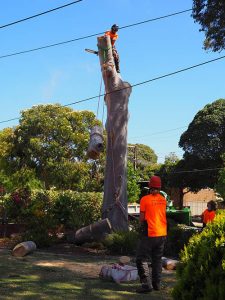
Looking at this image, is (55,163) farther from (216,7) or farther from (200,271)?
(200,271)

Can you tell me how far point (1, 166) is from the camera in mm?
35469

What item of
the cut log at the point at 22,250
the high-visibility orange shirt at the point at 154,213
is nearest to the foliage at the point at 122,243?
the cut log at the point at 22,250

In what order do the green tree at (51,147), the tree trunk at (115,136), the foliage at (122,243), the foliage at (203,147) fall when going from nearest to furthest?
the foliage at (122,243), the tree trunk at (115,136), the green tree at (51,147), the foliage at (203,147)

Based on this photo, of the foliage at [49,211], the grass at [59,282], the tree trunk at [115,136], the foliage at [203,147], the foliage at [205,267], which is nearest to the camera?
the foliage at [205,267]

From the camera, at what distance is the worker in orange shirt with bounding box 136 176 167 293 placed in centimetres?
710

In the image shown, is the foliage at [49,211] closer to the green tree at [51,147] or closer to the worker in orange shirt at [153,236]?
the worker in orange shirt at [153,236]

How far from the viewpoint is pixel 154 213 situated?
286 inches

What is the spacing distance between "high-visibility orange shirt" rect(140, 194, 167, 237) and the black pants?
10 centimetres

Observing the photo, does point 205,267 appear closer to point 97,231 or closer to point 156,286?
point 156,286

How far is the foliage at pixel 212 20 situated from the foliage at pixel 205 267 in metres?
9.17

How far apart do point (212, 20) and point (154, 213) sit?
727cm

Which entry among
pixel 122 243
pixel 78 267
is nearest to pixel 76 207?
pixel 122 243

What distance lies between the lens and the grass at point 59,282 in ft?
22.1

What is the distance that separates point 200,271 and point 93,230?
9.60m
